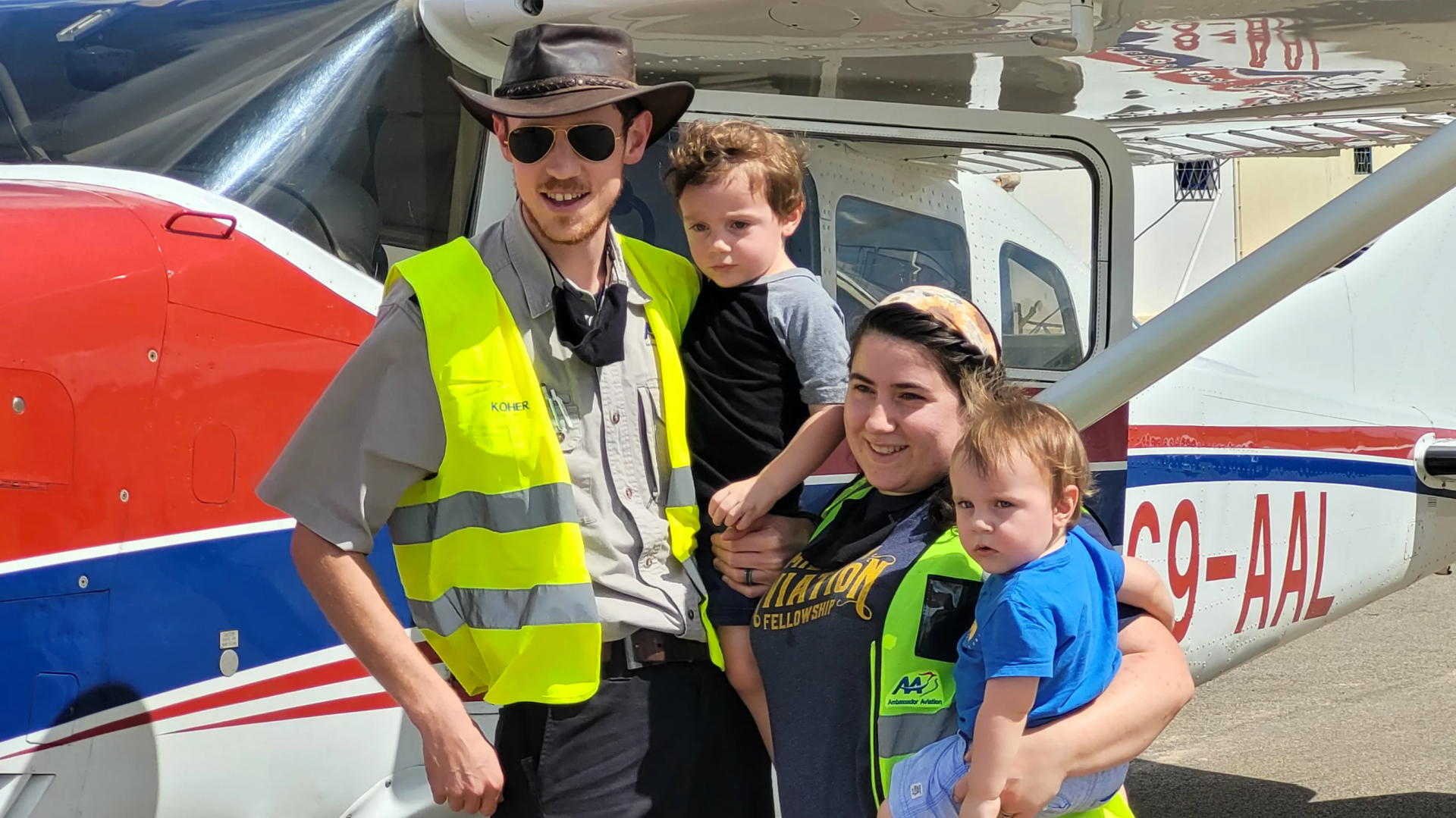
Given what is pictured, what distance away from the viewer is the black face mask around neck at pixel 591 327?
2.05m

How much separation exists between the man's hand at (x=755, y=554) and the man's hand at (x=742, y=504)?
0.02 meters

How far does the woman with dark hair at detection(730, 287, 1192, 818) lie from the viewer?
187 centimetres

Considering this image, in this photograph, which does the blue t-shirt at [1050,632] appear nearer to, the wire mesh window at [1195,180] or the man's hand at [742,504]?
the man's hand at [742,504]

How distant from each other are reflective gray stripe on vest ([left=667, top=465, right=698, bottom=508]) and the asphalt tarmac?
3.97m

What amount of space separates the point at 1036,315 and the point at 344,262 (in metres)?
2.02

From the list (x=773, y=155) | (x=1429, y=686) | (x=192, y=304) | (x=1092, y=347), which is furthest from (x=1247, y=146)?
(x=192, y=304)

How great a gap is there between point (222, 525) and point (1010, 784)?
159 centimetres

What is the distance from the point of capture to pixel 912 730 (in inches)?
74.3

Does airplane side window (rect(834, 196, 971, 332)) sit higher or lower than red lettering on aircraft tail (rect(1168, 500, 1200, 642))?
higher

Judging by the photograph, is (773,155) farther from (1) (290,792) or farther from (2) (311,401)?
(1) (290,792)

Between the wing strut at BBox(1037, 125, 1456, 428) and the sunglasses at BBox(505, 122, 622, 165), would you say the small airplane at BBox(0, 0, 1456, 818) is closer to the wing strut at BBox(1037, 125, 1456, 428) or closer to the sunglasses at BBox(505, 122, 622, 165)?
the wing strut at BBox(1037, 125, 1456, 428)

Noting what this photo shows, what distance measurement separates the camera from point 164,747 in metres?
2.63

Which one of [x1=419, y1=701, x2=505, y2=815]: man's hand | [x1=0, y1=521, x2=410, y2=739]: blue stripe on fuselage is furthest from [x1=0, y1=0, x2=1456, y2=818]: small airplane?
[x1=419, y1=701, x2=505, y2=815]: man's hand

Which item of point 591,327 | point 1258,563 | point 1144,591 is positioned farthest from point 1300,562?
point 591,327
